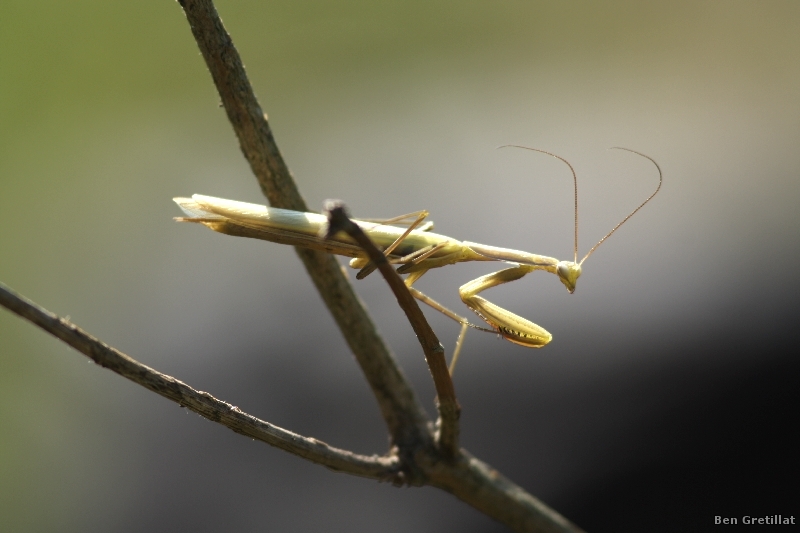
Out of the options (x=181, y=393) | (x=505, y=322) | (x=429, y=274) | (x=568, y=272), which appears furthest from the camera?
(x=429, y=274)

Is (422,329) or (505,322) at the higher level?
(505,322)

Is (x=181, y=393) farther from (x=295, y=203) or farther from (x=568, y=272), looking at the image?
(x=568, y=272)

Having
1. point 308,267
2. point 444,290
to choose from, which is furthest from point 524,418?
point 308,267

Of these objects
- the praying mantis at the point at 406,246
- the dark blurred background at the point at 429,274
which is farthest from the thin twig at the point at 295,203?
the dark blurred background at the point at 429,274

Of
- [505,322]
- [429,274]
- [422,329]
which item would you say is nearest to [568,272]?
[505,322]

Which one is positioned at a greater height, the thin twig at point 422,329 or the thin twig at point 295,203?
the thin twig at point 295,203

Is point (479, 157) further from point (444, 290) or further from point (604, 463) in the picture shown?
point (604, 463)

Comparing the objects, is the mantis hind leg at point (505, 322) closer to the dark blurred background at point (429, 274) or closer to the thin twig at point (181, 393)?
the thin twig at point (181, 393)

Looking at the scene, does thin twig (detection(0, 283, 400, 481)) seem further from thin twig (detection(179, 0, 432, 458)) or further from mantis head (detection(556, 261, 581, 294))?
mantis head (detection(556, 261, 581, 294))
